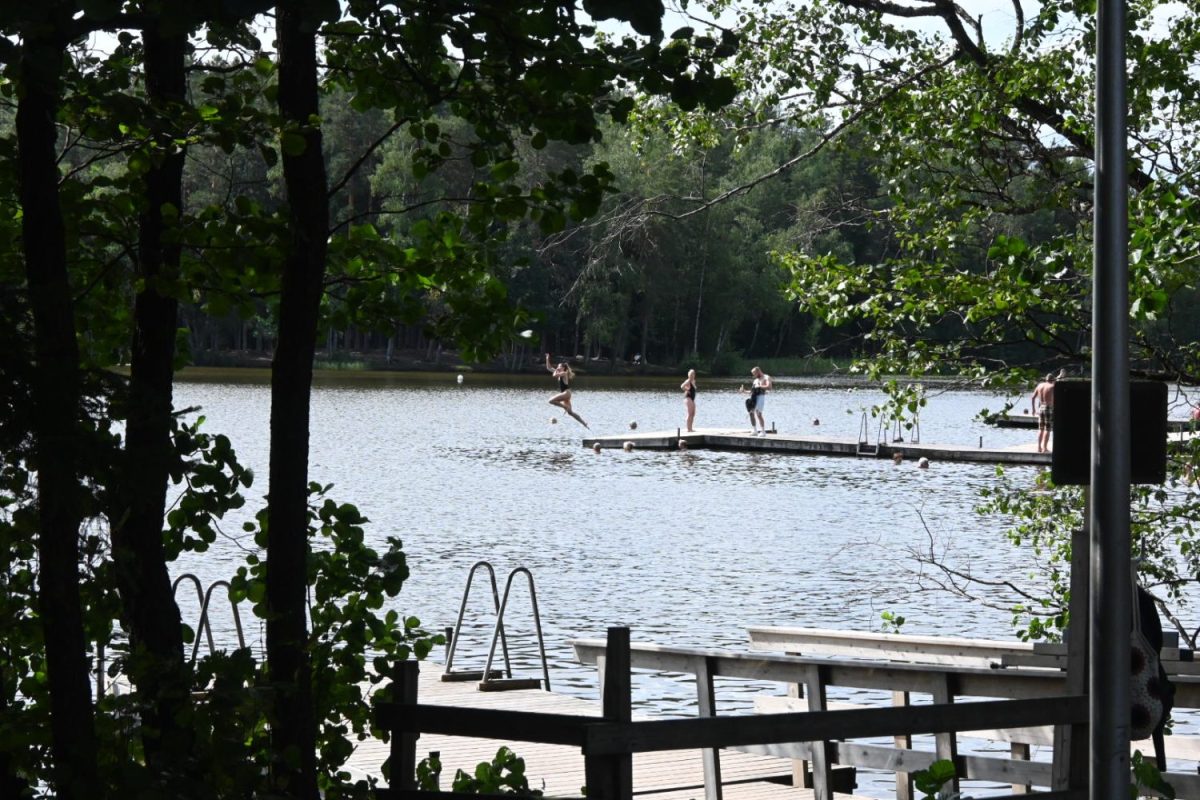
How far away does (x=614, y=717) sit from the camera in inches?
202

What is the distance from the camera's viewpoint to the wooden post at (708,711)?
8.09 metres

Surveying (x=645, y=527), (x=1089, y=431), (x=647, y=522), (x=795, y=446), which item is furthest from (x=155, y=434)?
(x=795, y=446)

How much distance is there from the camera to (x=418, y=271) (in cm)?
543

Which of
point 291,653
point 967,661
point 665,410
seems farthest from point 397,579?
point 665,410

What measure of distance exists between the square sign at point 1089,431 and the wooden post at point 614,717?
6.55 ft

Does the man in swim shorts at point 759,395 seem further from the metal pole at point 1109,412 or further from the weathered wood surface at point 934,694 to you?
the metal pole at point 1109,412

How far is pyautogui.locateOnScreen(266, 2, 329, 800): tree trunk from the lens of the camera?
5.06m

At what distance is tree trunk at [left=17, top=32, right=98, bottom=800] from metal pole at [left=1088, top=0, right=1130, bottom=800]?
3436mm

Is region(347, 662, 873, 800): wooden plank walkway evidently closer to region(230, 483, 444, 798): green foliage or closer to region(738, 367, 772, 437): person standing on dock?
region(230, 483, 444, 798): green foliage

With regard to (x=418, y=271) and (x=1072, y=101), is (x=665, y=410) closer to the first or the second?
(x=1072, y=101)

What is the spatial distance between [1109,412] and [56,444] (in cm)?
375

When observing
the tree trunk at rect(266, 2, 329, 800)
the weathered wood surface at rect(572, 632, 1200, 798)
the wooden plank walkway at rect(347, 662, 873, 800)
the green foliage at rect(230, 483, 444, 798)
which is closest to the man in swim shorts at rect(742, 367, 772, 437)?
the wooden plank walkway at rect(347, 662, 873, 800)

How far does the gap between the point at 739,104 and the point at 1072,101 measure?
2805 mm

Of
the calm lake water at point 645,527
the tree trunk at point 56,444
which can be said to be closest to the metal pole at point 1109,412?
the tree trunk at point 56,444
